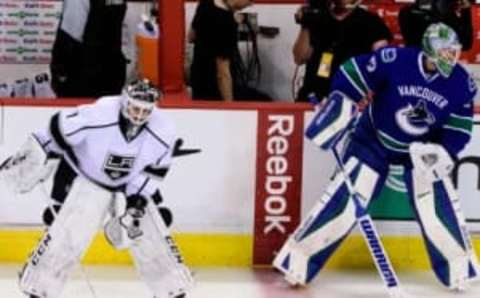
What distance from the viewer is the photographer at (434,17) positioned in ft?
22.8

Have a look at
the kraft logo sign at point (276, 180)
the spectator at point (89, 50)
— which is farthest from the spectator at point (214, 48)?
the kraft logo sign at point (276, 180)

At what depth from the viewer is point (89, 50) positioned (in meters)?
7.15

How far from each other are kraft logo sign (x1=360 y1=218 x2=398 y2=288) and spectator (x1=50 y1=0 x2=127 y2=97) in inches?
60.1

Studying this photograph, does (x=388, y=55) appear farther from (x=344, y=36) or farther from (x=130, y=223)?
(x=130, y=223)

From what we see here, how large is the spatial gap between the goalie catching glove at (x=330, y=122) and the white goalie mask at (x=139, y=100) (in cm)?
87

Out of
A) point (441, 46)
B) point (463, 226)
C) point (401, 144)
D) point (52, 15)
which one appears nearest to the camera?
point (441, 46)

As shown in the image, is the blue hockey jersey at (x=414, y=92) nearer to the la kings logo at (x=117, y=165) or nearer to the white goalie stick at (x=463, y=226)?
the white goalie stick at (x=463, y=226)

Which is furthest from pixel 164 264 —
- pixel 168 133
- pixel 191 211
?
pixel 191 211

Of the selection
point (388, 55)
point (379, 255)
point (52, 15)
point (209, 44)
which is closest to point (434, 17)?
point (388, 55)

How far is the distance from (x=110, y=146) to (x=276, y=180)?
1.22 meters

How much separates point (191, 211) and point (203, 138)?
317 mm

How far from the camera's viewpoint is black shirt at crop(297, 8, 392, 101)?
22.5ft

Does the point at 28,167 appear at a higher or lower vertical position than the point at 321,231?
higher

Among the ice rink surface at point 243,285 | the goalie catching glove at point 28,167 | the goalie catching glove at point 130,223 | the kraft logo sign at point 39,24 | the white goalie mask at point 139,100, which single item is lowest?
the ice rink surface at point 243,285
